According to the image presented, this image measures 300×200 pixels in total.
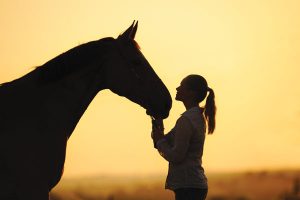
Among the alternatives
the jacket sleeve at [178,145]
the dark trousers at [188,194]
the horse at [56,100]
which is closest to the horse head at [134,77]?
the horse at [56,100]

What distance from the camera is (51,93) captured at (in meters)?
8.40

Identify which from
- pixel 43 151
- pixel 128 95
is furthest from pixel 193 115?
pixel 43 151

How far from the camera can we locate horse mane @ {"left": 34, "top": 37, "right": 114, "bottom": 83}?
8367mm

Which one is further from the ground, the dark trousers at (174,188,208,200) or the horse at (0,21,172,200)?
the horse at (0,21,172,200)

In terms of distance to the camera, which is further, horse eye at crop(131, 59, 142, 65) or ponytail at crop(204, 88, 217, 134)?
horse eye at crop(131, 59, 142, 65)

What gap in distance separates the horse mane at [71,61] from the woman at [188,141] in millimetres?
990

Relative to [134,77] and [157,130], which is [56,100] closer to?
[134,77]

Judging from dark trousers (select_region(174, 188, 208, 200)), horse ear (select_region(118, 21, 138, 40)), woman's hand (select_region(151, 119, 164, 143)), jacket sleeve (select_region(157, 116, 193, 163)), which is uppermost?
horse ear (select_region(118, 21, 138, 40))

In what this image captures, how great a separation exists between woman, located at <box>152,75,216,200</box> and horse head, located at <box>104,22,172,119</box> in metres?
0.49

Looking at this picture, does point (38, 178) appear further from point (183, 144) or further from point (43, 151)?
point (183, 144)

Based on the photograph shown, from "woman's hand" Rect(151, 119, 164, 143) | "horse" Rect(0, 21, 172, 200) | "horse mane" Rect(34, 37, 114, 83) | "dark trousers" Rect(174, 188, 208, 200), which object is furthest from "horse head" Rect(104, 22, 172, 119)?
"dark trousers" Rect(174, 188, 208, 200)

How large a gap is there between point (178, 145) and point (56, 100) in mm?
1322

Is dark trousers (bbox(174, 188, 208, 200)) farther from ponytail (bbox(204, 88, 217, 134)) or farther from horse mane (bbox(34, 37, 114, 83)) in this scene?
horse mane (bbox(34, 37, 114, 83))

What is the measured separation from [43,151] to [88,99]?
0.86 m
